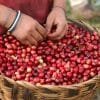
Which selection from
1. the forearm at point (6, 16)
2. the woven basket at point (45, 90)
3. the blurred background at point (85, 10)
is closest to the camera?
the woven basket at point (45, 90)

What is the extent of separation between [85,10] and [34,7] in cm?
113

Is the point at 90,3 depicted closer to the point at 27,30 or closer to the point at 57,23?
the point at 57,23

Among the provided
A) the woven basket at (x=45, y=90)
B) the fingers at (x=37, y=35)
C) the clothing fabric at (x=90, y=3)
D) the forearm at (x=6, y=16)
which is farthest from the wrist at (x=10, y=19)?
the clothing fabric at (x=90, y=3)

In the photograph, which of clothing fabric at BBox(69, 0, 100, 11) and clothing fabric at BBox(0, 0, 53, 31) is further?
clothing fabric at BBox(69, 0, 100, 11)

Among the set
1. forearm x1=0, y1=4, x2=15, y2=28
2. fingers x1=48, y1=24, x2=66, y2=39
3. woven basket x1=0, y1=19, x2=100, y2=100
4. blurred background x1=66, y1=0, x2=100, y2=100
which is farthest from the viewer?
blurred background x1=66, y1=0, x2=100, y2=100

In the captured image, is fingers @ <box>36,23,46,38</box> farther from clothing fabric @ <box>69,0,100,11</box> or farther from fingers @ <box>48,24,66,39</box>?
clothing fabric @ <box>69,0,100,11</box>

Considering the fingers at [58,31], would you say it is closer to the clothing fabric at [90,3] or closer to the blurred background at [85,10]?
the blurred background at [85,10]

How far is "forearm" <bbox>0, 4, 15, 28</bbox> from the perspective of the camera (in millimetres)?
1724

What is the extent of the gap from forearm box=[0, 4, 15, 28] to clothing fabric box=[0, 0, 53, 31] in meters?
0.08

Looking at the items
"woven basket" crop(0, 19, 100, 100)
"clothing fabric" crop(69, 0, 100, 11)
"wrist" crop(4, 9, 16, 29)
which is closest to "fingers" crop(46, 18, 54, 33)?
"wrist" crop(4, 9, 16, 29)

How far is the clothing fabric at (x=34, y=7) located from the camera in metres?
1.82

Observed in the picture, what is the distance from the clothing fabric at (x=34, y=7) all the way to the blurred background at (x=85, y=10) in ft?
3.02

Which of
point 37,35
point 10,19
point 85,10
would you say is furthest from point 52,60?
point 85,10

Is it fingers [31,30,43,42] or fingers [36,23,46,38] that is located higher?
fingers [36,23,46,38]
